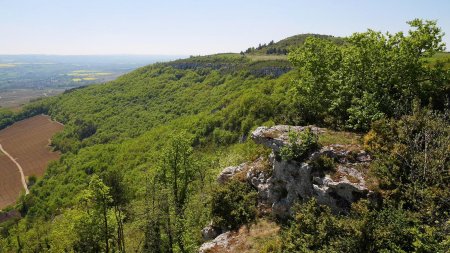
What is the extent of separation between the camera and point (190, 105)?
16650 centimetres

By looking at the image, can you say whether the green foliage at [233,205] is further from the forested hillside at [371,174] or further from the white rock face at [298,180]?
the white rock face at [298,180]

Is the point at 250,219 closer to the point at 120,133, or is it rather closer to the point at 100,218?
the point at 100,218

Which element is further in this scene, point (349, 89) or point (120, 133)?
point (120, 133)

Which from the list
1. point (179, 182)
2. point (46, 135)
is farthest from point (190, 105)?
point (179, 182)

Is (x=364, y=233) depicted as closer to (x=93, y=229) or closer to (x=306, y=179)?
(x=306, y=179)

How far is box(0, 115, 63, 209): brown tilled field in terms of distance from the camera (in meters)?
125

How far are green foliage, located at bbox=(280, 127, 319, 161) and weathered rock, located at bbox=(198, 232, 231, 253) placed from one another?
25.9ft

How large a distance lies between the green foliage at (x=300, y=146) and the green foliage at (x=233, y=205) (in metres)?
5.42

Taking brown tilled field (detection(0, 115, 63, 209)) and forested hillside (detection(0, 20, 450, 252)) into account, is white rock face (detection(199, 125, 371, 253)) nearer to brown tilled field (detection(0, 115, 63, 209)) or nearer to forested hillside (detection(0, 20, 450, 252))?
forested hillside (detection(0, 20, 450, 252))

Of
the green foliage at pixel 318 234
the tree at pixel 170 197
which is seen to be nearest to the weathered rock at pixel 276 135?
the green foliage at pixel 318 234

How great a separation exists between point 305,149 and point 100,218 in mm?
30616

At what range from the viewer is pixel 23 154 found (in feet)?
499

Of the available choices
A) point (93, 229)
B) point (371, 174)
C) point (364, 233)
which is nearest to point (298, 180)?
point (371, 174)

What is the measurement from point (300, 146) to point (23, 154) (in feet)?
523
